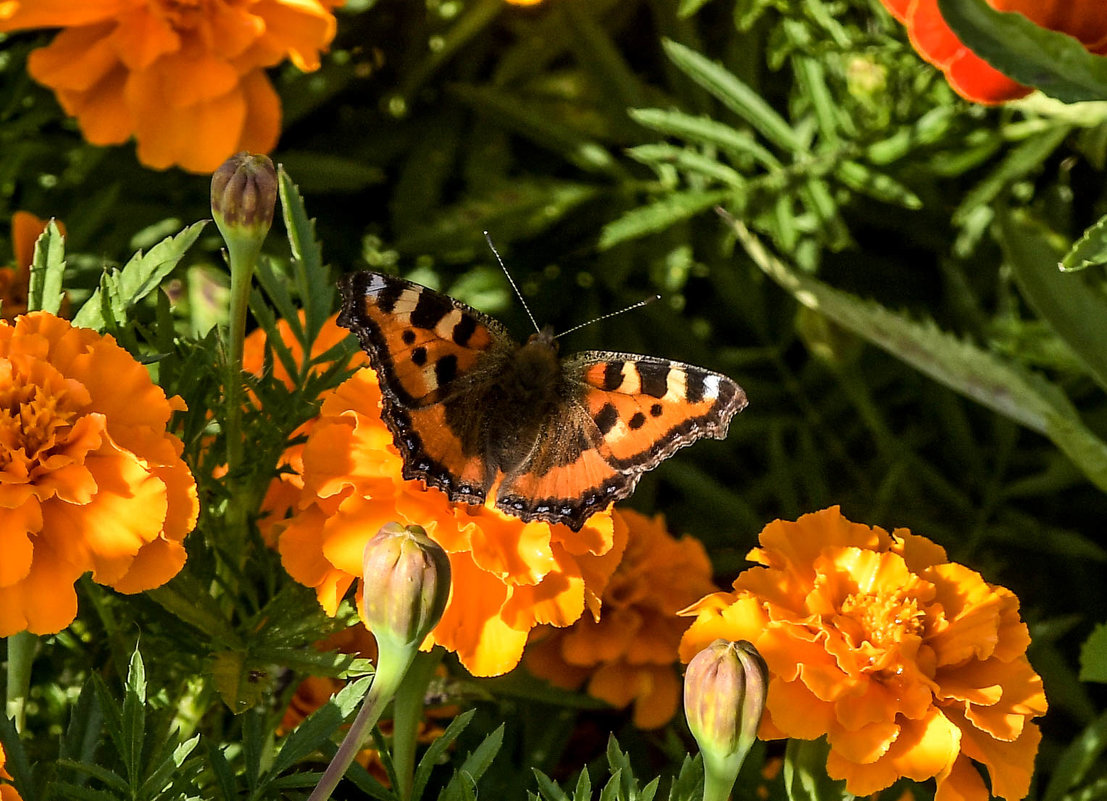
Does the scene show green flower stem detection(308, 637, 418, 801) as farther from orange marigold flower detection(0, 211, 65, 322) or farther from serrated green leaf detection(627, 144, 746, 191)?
serrated green leaf detection(627, 144, 746, 191)

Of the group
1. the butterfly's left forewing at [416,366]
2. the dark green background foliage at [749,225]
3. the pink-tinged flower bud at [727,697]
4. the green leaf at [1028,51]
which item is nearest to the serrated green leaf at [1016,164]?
the dark green background foliage at [749,225]

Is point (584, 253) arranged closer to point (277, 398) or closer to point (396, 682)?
point (277, 398)

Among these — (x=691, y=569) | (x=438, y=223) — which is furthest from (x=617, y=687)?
(x=438, y=223)

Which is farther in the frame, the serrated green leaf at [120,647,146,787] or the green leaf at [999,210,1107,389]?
the green leaf at [999,210,1107,389]

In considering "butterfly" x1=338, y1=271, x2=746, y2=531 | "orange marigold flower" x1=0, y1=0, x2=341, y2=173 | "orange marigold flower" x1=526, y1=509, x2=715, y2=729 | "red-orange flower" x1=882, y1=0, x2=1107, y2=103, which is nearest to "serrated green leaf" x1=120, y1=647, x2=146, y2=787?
"butterfly" x1=338, y1=271, x2=746, y2=531

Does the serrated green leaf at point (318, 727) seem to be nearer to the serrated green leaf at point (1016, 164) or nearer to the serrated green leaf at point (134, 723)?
the serrated green leaf at point (134, 723)

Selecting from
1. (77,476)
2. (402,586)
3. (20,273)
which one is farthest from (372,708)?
(20,273)
